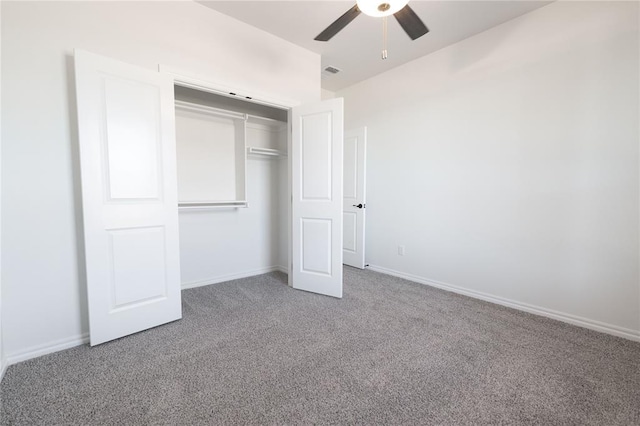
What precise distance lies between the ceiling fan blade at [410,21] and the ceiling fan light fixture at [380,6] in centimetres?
6

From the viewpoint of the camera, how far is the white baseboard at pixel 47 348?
5.96 feet

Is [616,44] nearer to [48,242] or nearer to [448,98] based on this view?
[448,98]

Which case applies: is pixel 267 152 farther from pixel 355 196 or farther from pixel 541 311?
pixel 541 311

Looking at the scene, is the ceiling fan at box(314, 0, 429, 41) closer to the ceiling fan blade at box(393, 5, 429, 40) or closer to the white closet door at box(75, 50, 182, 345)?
the ceiling fan blade at box(393, 5, 429, 40)

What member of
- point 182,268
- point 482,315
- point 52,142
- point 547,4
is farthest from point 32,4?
point 482,315

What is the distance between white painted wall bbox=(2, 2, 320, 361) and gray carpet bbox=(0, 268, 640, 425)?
1.05 ft

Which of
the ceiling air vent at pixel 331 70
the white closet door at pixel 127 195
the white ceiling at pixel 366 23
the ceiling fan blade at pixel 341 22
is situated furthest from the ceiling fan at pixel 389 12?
the ceiling air vent at pixel 331 70

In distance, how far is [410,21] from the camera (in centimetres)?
182

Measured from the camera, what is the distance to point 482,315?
101 inches

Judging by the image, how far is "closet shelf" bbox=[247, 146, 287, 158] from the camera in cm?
339

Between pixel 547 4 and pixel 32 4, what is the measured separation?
13.4ft

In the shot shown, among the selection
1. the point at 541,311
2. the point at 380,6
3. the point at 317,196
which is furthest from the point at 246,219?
the point at 541,311

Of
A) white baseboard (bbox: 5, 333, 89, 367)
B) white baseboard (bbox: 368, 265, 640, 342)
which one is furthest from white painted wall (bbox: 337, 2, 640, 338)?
white baseboard (bbox: 5, 333, 89, 367)

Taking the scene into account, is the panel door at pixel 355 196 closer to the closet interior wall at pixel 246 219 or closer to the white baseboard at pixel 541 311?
the white baseboard at pixel 541 311
